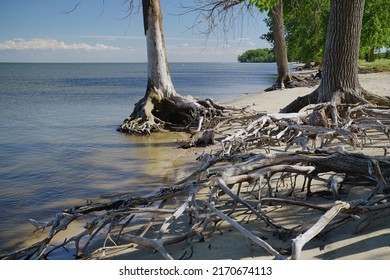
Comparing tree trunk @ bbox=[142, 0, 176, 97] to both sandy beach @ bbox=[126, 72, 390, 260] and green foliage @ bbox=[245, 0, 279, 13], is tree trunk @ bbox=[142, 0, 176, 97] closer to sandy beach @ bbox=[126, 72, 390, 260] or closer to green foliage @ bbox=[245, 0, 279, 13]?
green foliage @ bbox=[245, 0, 279, 13]

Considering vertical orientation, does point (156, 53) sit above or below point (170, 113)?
above

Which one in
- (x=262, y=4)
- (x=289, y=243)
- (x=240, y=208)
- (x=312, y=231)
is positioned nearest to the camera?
(x=312, y=231)

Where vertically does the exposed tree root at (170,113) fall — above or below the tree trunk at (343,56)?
below

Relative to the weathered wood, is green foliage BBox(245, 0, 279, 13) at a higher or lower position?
higher

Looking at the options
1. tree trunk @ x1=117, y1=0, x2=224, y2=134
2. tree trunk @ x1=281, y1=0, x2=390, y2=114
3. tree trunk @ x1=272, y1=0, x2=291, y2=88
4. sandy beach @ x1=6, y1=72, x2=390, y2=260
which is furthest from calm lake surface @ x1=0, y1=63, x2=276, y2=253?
tree trunk @ x1=272, y1=0, x2=291, y2=88

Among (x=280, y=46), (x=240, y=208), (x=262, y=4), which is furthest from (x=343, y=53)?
(x=280, y=46)

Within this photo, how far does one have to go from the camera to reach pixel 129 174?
7.16 meters

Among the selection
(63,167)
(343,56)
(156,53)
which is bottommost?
(63,167)

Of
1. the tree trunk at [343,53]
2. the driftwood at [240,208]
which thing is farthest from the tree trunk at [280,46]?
the driftwood at [240,208]

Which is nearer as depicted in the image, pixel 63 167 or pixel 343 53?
pixel 343 53

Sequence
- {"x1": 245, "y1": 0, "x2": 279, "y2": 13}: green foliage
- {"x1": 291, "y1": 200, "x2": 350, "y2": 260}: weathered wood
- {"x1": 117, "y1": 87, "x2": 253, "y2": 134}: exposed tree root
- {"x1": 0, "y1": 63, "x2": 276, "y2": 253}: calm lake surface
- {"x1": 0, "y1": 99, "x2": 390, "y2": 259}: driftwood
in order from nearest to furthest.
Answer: {"x1": 291, "y1": 200, "x2": 350, "y2": 260}: weathered wood → {"x1": 0, "y1": 99, "x2": 390, "y2": 259}: driftwood → {"x1": 245, "y1": 0, "x2": 279, "y2": 13}: green foliage → {"x1": 0, "y1": 63, "x2": 276, "y2": 253}: calm lake surface → {"x1": 117, "y1": 87, "x2": 253, "y2": 134}: exposed tree root

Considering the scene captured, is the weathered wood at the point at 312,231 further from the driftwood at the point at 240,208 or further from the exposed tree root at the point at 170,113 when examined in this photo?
the exposed tree root at the point at 170,113

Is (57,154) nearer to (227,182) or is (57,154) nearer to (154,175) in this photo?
(154,175)

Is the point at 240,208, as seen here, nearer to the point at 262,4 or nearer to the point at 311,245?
the point at 311,245
